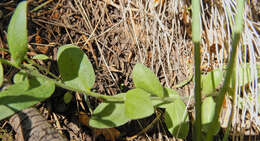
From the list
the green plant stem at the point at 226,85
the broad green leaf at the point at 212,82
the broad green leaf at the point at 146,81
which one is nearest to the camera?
the green plant stem at the point at 226,85

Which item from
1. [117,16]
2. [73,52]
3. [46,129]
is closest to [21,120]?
[46,129]

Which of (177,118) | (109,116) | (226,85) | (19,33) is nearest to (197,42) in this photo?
(226,85)

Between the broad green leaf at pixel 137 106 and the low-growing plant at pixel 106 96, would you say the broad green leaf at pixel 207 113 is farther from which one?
the broad green leaf at pixel 137 106

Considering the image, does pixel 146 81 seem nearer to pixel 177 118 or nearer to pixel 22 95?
pixel 177 118

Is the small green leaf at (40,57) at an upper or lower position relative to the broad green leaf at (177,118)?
upper

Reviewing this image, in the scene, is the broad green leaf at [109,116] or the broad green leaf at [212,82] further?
the broad green leaf at [212,82]

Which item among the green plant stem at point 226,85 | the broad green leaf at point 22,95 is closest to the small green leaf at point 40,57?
the broad green leaf at point 22,95

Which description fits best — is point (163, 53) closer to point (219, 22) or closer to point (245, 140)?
point (219, 22)

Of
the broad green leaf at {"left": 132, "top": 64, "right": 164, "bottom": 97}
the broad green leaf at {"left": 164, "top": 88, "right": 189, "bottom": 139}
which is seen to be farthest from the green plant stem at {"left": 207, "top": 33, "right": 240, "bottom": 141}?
the broad green leaf at {"left": 132, "top": 64, "right": 164, "bottom": 97}
